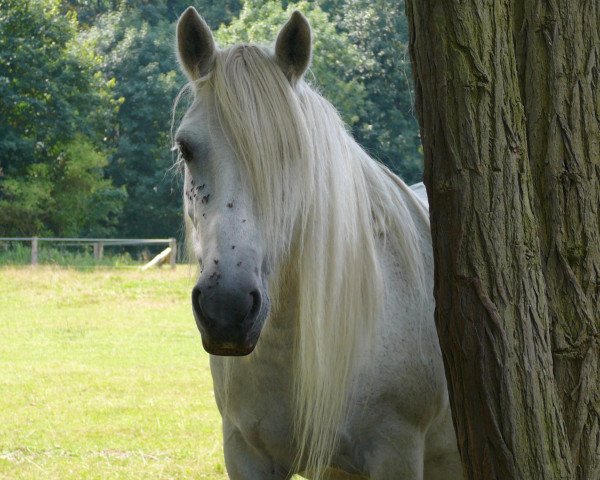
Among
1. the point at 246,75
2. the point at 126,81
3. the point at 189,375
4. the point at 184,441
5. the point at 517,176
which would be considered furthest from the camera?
the point at 126,81

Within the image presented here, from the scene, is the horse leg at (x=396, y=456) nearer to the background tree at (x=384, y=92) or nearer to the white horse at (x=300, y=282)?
the white horse at (x=300, y=282)

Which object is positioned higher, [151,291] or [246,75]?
[246,75]

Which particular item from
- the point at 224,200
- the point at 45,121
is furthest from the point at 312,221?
the point at 45,121

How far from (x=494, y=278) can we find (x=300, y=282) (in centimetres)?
81

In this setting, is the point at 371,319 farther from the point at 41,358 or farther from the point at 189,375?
the point at 41,358

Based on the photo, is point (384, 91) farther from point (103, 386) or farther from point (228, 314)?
point (228, 314)

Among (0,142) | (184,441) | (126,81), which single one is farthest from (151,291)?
(126,81)

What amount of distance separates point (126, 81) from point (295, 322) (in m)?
32.3

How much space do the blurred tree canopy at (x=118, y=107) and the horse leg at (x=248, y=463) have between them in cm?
2149

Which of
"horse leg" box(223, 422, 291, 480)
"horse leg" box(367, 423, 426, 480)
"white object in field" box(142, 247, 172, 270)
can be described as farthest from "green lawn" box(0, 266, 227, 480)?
"white object in field" box(142, 247, 172, 270)

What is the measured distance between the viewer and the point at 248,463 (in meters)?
2.91

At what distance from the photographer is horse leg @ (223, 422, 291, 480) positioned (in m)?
2.90

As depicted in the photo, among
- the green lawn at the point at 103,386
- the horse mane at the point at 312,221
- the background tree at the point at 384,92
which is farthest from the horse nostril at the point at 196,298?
the background tree at the point at 384,92

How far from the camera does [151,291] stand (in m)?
16.0
